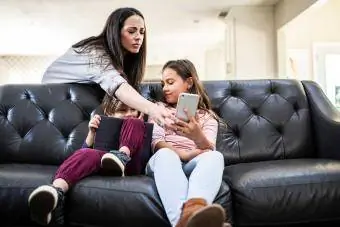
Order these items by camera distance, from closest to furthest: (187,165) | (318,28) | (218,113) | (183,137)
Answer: (187,165), (183,137), (218,113), (318,28)

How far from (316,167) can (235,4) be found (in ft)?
13.5

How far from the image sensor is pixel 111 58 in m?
1.64

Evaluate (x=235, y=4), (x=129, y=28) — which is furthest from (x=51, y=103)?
(x=235, y=4)

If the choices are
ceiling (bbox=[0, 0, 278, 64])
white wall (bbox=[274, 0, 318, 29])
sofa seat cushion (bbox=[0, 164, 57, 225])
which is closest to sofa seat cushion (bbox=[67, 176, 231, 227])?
sofa seat cushion (bbox=[0, 164, 57, 225])

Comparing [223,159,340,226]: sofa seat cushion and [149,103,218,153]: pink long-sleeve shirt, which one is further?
[149,103,218,153]: pink long-sleeve shirt

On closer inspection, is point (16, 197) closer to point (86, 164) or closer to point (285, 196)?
point (86, 164)

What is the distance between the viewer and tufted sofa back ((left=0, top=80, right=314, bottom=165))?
5.40 feet

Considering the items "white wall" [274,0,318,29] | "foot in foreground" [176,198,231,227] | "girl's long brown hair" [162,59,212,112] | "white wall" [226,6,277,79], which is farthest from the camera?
"white wall" [226,6,277,79]

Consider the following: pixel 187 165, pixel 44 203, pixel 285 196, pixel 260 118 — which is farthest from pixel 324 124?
pixel 44 203

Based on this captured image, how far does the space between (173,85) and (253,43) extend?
12.1ft

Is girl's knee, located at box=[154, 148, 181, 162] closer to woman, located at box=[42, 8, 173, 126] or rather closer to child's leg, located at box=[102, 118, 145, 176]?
child's leg, located at box=[102, 118, 145, 176]

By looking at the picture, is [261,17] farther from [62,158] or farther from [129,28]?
[62,158]

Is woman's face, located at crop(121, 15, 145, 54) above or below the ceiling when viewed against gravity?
below

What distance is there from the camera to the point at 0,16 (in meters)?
5.46
